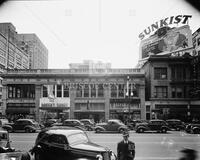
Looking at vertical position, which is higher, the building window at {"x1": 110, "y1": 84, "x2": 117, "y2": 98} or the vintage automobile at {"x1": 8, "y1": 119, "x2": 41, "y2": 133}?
the building window at {"x1": 110, "y1": 84, "x2": 117, "y2": 98}

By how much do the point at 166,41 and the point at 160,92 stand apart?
11.0 m

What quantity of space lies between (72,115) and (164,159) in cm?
2426

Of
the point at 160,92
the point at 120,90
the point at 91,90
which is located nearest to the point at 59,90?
the point at 91,90

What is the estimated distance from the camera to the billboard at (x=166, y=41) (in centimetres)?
3772

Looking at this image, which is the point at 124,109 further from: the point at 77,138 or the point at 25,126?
the point at 77,138

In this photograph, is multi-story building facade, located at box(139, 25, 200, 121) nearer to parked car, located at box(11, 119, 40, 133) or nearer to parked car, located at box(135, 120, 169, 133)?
parked car, located at box(135, 120, 169, 133)

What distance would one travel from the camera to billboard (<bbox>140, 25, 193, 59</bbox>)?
37719 millimetres

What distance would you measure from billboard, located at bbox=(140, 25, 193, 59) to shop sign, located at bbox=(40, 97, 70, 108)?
55.0 ft

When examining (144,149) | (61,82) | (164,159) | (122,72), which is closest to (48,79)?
(61,82)

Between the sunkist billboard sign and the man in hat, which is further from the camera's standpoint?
the sunkist billboard sign

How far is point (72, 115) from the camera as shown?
32.7 metres

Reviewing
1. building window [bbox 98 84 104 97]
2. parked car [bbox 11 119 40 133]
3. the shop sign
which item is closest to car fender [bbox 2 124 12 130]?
parked car [bbox 11 119 40 133]

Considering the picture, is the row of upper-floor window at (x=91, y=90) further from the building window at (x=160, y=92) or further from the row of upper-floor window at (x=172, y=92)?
the row of upper-floor window at (x=172, y=92)

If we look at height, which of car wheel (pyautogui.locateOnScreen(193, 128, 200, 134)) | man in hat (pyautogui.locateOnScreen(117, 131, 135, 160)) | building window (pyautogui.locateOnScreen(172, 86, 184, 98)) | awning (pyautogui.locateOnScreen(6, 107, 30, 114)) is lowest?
car wheel (pyautogui.locateOnScreen(193, 128, 200, 134))
